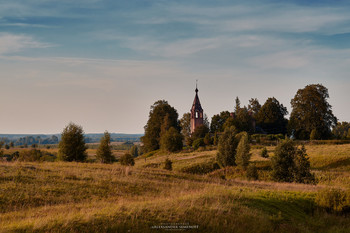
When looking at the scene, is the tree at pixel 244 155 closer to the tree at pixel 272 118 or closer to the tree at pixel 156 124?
the tree at pixel 156 124

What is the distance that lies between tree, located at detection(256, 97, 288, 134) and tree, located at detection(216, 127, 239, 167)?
46.7 metres

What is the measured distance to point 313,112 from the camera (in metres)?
61.9

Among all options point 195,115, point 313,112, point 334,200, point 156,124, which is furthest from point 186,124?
point 334,200

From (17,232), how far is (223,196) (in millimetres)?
7982

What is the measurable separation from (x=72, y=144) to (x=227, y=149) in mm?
18351

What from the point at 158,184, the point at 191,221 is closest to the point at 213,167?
the point at 158,184

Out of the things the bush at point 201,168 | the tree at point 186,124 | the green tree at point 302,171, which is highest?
the tree at point 186,124

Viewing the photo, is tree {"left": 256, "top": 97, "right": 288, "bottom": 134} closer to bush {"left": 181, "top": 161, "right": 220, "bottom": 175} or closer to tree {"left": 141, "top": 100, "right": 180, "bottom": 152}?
tree {"left": 141, "top": 100, "right": 180, "bottom": 152}

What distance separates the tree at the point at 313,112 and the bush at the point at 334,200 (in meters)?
51.9

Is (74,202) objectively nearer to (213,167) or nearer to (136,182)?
(136,182)

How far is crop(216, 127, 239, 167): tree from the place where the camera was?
3544 centimetres

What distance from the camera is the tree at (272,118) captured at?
79438 millimetres

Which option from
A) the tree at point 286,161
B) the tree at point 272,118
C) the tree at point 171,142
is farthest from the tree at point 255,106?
the tree at point 286,161

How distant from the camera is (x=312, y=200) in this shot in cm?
1419
